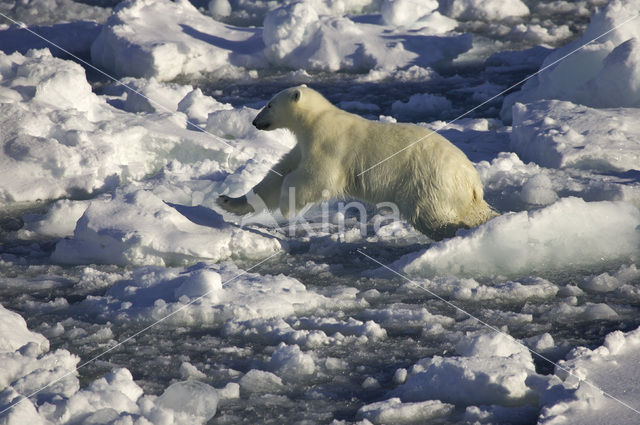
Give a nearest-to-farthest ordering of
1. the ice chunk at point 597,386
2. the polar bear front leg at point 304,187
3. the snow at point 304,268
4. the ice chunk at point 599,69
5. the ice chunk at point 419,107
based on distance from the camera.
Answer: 1. the ice chunk at point 597,386
2. the snow at point 304,268
3. the polar bear front leg at point 304,187
4. the ice chunk at point 599,69
5. the ice chunk at point 419,107

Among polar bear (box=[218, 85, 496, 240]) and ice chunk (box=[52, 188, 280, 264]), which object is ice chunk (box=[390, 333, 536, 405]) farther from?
ice chunk (box=[52, 188, 280, 264])

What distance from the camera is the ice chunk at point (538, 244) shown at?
14.5 feet

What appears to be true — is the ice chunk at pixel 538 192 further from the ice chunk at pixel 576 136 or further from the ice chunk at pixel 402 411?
the ice chunk at pixel 402 411

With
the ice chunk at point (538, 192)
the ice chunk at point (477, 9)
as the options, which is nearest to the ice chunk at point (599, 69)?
the ice chunk at point (538, 192)

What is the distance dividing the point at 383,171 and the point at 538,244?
1.04m

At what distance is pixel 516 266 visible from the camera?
4.45 m

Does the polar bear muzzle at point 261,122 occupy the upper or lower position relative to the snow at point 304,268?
upper

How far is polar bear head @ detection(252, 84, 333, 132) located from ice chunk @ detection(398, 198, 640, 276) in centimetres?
126

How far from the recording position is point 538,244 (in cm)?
455

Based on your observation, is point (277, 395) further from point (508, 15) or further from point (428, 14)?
point (508, 15)

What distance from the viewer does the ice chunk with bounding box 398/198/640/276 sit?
175 inches

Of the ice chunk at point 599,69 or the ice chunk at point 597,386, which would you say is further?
the ice chunk at point 599,69

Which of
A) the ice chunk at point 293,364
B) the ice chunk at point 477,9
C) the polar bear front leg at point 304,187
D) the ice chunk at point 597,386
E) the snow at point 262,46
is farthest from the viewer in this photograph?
the ice chunk at point 477,9

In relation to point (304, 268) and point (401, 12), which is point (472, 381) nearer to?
point (304, 268)
